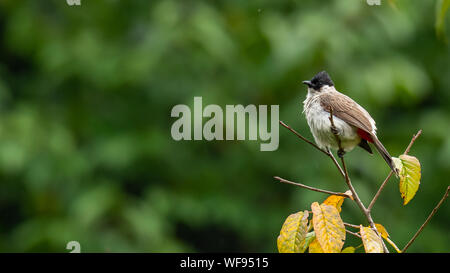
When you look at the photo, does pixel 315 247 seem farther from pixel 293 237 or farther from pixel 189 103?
pixel 189 103

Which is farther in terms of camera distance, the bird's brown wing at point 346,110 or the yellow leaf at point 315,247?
the bird's brown wing at point 346,110

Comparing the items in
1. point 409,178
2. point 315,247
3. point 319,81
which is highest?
point 319,81

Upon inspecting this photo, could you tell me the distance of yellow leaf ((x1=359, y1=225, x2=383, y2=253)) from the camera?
1.78 metres

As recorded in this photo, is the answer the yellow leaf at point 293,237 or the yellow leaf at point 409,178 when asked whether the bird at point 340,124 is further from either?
the yellow leaf at point 293,237

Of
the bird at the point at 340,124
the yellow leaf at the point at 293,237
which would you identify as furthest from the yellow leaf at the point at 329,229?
the bird at the point at 340,124

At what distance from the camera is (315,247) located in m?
1.92

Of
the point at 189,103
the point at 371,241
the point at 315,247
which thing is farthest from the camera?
the point at 189,103

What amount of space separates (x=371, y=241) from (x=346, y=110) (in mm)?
1223

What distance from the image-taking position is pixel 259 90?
6520 mm

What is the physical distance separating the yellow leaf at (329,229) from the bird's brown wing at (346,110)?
940mm

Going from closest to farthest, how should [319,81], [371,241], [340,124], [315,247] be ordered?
[371,241] < [315,247] < [340,124] < [319,81]

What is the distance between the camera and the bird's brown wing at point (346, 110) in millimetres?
2809

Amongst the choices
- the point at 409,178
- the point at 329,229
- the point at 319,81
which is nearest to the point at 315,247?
the point at 329,229

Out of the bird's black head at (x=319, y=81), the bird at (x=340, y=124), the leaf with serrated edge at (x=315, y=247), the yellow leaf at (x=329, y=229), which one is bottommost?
the leaf with serrated edge at (x=315, y=247)
